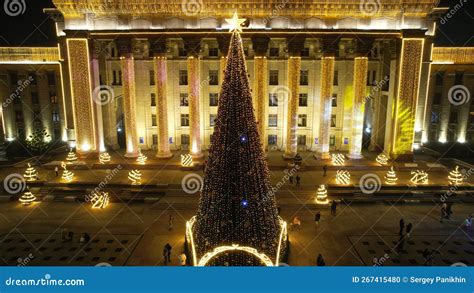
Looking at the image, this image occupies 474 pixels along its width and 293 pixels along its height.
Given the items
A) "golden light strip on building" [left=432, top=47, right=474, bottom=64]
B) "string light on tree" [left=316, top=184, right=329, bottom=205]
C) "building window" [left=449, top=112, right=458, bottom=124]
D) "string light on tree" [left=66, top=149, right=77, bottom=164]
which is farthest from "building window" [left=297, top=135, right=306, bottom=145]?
"string light on tree" [left=66, top=149, right=77, bottom=164]

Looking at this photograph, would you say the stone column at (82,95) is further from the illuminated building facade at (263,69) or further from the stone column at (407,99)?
the stone column at (407,99)

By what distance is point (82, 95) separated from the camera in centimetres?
3603

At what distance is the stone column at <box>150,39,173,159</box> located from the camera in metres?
35.3

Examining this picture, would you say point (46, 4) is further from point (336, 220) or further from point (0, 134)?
point (336, 220)

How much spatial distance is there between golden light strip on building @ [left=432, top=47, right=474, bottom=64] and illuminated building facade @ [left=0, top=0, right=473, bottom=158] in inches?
8.6

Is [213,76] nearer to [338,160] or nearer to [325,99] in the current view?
[325,99]

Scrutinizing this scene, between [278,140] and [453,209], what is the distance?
1941 centimetres

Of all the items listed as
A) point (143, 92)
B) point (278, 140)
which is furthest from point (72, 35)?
point (278, 140)

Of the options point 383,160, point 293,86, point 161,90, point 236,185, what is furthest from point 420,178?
point 161,90

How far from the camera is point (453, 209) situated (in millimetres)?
27422

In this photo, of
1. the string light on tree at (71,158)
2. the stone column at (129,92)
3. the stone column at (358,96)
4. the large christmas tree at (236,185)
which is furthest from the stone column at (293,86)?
the string light on tree at (71,158)

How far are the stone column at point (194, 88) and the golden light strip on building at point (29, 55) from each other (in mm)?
17187

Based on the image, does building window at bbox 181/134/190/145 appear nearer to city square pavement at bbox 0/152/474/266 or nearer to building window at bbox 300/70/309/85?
city square pavement at bbox 0/152/474/266

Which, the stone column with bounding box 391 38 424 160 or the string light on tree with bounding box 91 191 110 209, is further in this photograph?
the stone column with bounding box 391 38 424 160
